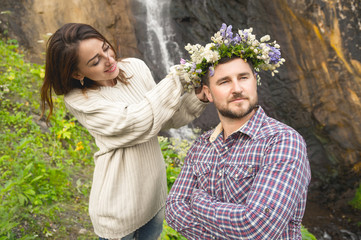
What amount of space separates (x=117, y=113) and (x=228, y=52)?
0.76 m

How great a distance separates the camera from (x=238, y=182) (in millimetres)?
1762

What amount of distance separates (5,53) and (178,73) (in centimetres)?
648

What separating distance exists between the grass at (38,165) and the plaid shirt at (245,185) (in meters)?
1.59

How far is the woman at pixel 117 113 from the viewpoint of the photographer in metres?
1.98

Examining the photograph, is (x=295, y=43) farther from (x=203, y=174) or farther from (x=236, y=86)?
(x=203, y=174)

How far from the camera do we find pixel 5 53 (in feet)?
23.3

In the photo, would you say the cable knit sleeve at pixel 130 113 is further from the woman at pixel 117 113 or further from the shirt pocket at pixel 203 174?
the shirt pocket at pixel 203 174

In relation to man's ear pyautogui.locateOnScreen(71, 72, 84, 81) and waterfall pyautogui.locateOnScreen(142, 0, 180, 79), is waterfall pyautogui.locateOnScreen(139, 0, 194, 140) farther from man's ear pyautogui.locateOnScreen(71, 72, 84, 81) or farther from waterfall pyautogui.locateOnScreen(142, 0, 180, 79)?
man's ear pyautogui.locateOnScreen(71, 72, 84, 81)

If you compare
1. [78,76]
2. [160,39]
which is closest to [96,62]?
[78,76]

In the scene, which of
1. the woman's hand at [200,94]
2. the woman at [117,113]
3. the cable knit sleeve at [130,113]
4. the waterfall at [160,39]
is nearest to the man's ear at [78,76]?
the woman at [117,113]

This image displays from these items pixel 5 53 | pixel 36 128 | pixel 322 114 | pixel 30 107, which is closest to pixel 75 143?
pixel 36 128

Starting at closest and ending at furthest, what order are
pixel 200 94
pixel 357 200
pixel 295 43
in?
pixel 200 94 → pixel 295 43 → pixel 357 200

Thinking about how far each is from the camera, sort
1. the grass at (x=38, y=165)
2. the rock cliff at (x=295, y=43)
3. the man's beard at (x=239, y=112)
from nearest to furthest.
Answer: the man's beard at (x=239, y=112) → the grass at (x=38, y=165) → the rock cliff at (x=295, y=43)

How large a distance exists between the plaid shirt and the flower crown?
13.6 inches
